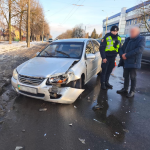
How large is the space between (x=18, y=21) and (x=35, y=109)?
28.9 m

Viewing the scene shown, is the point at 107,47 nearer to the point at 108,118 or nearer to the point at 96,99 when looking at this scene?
the point at 96,99

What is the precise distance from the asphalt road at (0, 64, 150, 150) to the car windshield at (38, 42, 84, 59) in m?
1.37

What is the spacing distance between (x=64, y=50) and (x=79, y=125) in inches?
94.4

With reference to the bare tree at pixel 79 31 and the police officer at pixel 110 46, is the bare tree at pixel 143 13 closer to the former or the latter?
the police officer at pixel 110 46

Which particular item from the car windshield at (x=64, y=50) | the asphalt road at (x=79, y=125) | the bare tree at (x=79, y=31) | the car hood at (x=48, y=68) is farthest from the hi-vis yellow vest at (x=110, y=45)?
the bare tree at (x=79, y=31)

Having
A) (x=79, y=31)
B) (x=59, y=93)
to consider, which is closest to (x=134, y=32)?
(x=59, y=93)

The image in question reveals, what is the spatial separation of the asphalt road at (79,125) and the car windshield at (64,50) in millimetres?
1368

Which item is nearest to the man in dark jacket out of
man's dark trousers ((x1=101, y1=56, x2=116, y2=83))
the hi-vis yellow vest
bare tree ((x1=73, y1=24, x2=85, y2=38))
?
the hi-vis yellow vest

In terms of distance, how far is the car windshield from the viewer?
3.78 meters

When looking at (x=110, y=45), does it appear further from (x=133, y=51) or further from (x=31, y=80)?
(x=31, y=80)

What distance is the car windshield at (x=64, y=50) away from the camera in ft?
12.4

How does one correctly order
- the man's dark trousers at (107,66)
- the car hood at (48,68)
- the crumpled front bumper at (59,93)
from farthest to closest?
1. the man's dark trousers at (107,66)
2. the car hood at (48,68)
3. the crumpled front bumper at (59,93)

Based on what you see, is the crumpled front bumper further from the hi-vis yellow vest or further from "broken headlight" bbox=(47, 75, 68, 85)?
the hi-vis yellow vest

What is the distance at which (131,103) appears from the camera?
347 centimetres
